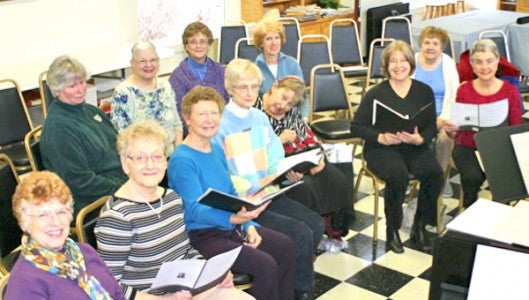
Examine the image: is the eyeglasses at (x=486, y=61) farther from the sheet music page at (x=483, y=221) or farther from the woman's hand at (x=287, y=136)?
the sheet music page at (x=483, y=221)

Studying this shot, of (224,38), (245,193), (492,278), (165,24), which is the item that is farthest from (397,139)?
(165,24)

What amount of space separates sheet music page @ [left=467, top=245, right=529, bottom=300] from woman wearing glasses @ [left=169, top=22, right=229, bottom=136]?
9.73 ft

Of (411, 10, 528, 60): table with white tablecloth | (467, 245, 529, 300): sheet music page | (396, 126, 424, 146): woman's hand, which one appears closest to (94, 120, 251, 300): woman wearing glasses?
(467, 245, 529, 300): sheet music page

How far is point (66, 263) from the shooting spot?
2.12m

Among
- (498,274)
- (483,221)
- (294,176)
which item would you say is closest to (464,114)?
(294,176)

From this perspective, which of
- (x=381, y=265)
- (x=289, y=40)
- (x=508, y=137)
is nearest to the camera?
(x=508, y=137)

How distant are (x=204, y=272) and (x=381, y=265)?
1.69m

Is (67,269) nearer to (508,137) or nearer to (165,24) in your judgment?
(508,137)

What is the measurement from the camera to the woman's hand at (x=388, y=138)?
13.2ft

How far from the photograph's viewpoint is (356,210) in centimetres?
465

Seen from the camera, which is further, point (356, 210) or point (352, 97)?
point (352, 97)

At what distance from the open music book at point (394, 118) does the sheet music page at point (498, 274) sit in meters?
2.09

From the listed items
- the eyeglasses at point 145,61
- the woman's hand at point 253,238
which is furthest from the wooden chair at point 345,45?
the woman's hand at point 253,238

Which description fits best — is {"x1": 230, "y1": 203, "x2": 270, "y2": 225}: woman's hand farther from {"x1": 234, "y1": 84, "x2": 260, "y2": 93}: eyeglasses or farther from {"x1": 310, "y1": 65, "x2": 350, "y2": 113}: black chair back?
{"x1": 310, "y1": 65, "x2": 350, "y2": 113}: black chair back
